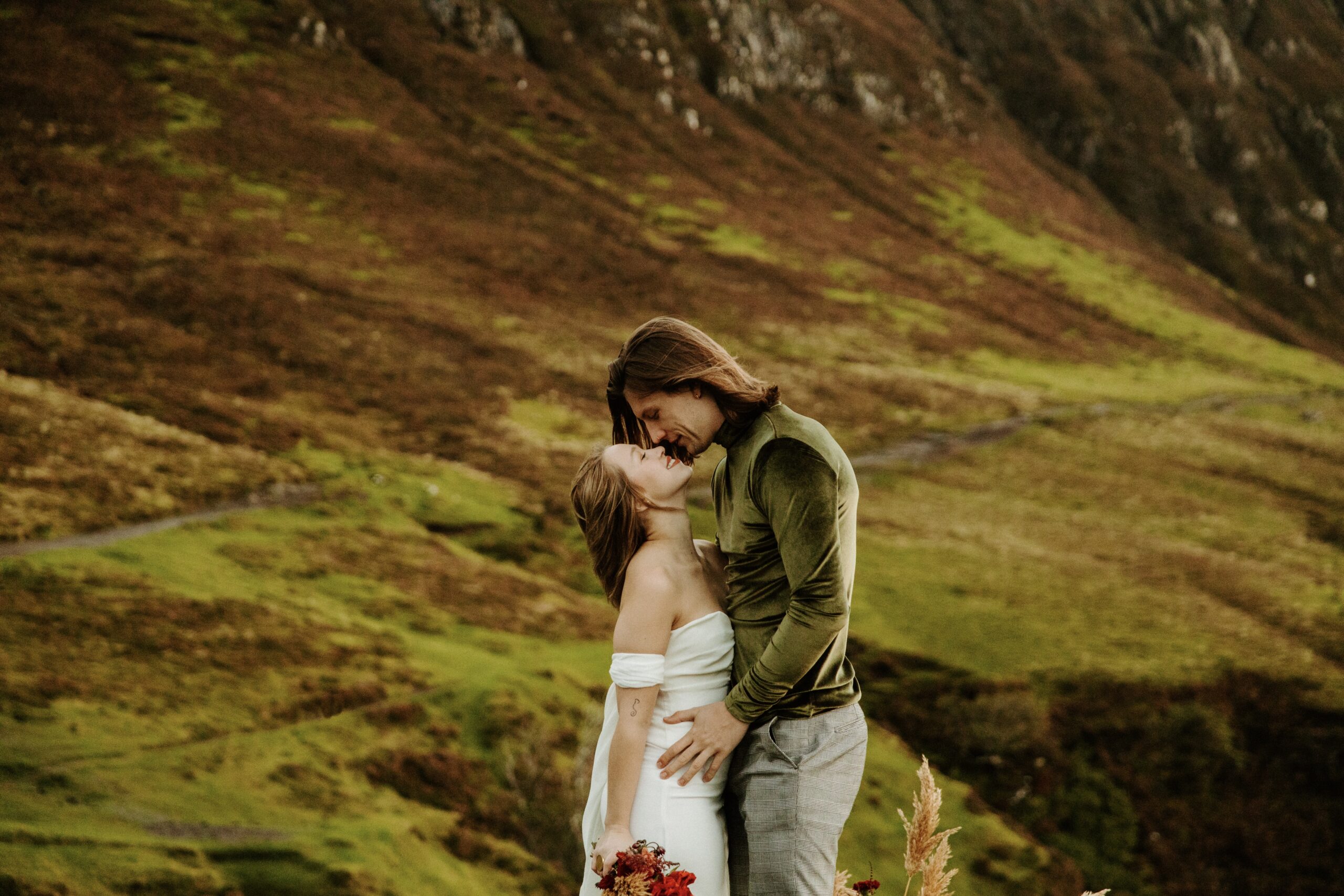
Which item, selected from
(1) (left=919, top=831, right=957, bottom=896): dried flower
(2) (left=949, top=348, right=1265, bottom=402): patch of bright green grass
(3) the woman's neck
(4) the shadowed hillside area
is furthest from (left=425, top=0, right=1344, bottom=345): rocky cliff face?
(1) (left=919, top=831, right=957, bottom=896): dried flower

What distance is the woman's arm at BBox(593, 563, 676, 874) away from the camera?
426cm

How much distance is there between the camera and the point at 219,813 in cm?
1151

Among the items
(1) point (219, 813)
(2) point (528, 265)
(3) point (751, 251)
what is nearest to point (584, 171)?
(3) point (751, 251)

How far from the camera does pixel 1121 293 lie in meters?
83.8

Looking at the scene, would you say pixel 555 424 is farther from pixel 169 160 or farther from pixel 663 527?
pixel 663 527

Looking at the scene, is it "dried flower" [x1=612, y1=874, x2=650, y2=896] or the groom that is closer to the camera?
"dried flower" [x1=612, y1=874, x2=650, y2=896]

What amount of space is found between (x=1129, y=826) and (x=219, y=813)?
18680 mm

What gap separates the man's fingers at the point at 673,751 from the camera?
4312 mm

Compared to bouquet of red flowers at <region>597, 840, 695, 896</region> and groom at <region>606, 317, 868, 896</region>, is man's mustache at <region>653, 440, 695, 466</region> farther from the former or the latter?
bouquet of red flowers at <region>597, 840, 695, 896</region>

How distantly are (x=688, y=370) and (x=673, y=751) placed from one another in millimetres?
1648

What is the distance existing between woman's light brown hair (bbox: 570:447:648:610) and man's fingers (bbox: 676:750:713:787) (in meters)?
0.75

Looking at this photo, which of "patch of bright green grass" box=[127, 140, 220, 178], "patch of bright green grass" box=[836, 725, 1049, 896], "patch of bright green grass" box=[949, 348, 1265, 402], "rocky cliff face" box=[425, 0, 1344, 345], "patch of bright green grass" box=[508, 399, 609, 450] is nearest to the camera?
"patch of bright green grass" box=[836, 725, 1049, 896]

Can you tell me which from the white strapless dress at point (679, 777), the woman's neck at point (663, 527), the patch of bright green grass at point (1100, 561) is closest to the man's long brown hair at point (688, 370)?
the woman's neck at point (663, 527)

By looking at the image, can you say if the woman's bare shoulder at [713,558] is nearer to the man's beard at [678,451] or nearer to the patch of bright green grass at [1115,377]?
the man's beard at [678,451]
